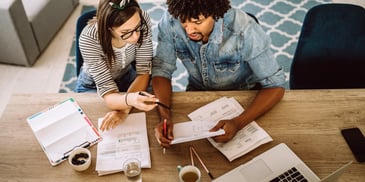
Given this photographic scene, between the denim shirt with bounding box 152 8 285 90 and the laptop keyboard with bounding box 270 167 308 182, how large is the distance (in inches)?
15.8

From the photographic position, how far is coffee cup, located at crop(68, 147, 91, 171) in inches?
55.0

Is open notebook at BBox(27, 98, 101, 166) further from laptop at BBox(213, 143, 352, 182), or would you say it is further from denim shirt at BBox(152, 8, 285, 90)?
laptop at BBox(213, 143, 352, 182)

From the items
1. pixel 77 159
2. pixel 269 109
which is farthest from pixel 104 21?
pixel 269 109

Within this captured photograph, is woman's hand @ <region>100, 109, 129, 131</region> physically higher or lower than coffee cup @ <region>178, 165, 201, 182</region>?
lower

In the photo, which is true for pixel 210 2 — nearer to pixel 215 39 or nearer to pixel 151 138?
pixel 215 39

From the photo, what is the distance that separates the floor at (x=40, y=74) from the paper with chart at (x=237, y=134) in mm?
1613

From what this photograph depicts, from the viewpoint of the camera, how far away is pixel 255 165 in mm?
1415

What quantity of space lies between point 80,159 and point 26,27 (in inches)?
70.0

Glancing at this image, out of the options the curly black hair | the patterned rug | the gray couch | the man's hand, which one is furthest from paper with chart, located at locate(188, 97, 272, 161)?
the gray couch

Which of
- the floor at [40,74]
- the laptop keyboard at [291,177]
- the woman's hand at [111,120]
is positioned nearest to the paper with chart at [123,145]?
the woman's hand at [111,120]

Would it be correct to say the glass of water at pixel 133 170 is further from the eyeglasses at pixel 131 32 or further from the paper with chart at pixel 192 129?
the eyeglasses at pixel 131 32

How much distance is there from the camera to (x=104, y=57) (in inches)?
69.3

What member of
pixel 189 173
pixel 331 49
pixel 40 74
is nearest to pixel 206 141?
pixel 189 173

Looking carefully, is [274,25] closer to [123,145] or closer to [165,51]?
[165,51]
